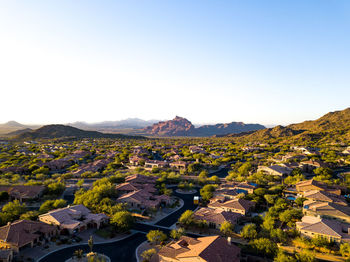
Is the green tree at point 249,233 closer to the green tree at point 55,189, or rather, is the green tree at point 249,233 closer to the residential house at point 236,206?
the residential house at point 236,206

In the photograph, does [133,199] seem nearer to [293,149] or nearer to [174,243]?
[174,243]

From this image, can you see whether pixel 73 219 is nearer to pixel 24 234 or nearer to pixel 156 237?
pixel 24 234

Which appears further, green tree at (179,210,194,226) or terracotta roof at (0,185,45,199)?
terracotta roof at (0,185,45,199)

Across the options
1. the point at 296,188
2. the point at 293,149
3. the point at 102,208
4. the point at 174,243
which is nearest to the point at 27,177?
the point at 102,208

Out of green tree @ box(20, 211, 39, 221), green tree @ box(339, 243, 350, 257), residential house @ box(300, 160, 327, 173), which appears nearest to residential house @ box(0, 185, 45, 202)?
green tree @ box(20, 211, 39, 221)

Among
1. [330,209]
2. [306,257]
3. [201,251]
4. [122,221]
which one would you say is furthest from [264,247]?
[122,221]

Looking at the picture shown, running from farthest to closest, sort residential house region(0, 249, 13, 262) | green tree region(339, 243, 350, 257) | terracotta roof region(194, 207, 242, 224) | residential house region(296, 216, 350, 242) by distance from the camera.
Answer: terracotta roof region(194, 207, 242, 224) < residential house region(296, 216, 350, 242) < green tree region(339, 243, 350, 257) < residential house region(0, 249, 13, 262)

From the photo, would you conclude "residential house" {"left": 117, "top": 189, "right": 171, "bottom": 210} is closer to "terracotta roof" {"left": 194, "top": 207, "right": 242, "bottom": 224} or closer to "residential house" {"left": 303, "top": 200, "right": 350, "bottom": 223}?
"terracotta roof" {"left": 194, "top": 207, "right": 242, "bottom": 224}

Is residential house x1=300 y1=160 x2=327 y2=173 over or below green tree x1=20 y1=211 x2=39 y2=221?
over
